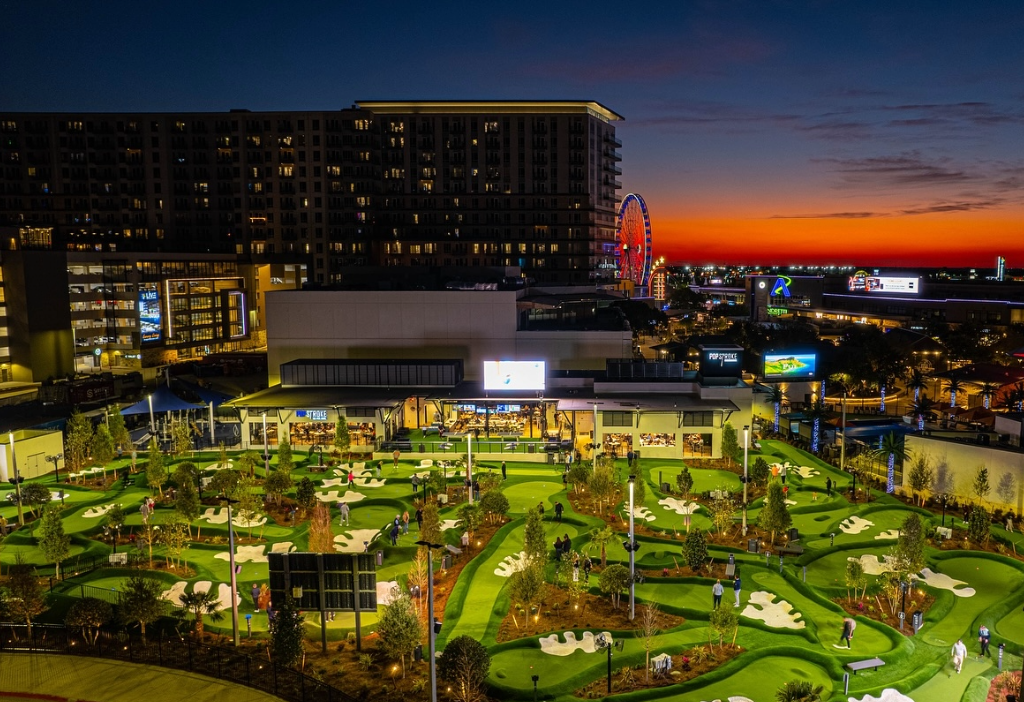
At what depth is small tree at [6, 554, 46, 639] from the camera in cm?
2645

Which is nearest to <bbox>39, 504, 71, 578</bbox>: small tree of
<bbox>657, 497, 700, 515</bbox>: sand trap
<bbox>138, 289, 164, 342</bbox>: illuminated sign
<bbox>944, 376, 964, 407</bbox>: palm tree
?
<bbox>657, 497, 700, 515</bbox>: sand trap

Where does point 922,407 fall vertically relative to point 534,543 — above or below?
below

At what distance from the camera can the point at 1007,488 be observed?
130 ft

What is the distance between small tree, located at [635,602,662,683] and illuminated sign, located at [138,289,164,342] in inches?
3551

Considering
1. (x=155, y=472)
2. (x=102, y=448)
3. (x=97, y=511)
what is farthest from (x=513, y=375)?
(x=97, y=511)

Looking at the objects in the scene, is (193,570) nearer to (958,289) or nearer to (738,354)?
(738,354)

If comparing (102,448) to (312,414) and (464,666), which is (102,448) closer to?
(312,414)

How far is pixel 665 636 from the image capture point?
1057 inches

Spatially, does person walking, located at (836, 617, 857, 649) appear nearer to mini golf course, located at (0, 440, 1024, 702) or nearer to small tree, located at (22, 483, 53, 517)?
mini golf course, located at (0, 440, 1024, 702)

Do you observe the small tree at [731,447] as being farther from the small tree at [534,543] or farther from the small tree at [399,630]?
the small tree at [399,630]

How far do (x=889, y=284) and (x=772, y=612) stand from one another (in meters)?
141

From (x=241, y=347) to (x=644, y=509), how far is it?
91.4 metres

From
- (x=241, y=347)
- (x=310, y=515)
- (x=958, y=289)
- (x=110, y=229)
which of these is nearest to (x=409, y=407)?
(x=310, y=515)

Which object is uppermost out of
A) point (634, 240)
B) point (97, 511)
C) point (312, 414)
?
point (634, 240)
